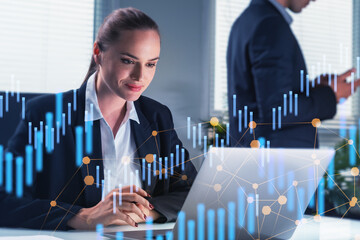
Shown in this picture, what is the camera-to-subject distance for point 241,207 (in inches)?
36.8

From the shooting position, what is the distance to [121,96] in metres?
1.32

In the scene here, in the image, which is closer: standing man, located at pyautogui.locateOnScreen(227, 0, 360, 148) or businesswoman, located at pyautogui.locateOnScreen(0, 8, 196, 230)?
businesswoman, located at pyautogui.locateOnScreen(0, 8, 196, 230)

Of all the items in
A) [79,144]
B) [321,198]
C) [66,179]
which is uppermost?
[79,144]

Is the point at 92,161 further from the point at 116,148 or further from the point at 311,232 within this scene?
the point at 311,232

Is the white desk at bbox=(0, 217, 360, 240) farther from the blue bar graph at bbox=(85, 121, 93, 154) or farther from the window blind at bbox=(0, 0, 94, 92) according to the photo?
the window blind at bbox=(0, 0, 94, 92)

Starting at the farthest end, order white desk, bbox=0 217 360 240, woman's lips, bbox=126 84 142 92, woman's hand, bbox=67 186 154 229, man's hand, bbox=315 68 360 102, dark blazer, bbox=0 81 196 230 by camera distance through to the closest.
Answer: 1. man's hand, bbox=315 68 360 102
2. woman's lips, bbox=126 84 142 92
3. dark blazer, bbox=0 81 196 230
4. woman's hand, bbox=67 186 154 229
5. white desk, bbox=0 217 360 240

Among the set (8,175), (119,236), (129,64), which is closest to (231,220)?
(119,236)

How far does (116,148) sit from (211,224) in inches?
19.0

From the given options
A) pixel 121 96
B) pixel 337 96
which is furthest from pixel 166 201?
pixel 337 96

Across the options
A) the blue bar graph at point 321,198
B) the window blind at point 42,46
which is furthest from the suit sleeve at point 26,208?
the blue bar graph at point 321,198

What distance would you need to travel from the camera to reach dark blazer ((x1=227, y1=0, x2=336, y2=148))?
1.38 m

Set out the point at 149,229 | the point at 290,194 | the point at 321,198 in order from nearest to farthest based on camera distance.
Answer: the point at 290,194
the point at 149,229
the point at 321,198
